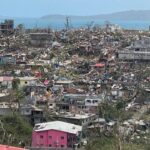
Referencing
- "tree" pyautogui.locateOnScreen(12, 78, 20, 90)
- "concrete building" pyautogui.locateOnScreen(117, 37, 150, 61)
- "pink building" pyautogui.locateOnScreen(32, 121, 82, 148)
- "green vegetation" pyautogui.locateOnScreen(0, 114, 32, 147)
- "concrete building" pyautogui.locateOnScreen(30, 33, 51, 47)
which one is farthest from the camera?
"concrete building" pyautogui.locateOnScreen(30, 33, 51, 47)

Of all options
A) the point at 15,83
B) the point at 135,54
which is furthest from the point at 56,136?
the point at 135,54

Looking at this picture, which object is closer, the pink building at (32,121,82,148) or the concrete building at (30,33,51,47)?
the pink building at (32,121,82,148)

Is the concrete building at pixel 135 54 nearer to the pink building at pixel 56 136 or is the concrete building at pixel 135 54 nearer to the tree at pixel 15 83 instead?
the tree at pixel 15 83

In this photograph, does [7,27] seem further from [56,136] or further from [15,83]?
[56,136]

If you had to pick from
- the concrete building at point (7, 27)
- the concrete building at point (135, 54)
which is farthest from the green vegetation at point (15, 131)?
the concrete building at point (7, 27)

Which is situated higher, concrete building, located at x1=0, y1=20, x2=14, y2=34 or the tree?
concrete building, located at x1=0, y1=20, x2=14, y2=34

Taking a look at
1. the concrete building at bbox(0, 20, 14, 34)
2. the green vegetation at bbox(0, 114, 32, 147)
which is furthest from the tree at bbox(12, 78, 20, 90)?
the concrete building at bbox(0, 20, 14, 34)

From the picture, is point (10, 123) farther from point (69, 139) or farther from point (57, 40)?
point (57, 40)

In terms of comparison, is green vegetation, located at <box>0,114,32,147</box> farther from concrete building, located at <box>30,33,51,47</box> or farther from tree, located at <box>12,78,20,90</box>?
concrete building, located at <box>30,33,51,47</box>

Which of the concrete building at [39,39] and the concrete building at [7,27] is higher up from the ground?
the concrete building at [7,27]
